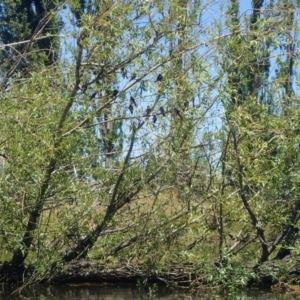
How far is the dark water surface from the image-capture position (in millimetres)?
9703

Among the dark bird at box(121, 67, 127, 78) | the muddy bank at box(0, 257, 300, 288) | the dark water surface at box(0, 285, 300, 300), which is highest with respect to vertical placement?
the dark bird at box(121, 67, 127, 78)

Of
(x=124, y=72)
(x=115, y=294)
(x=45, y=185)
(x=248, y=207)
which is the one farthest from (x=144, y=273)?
(x=124, y=72)

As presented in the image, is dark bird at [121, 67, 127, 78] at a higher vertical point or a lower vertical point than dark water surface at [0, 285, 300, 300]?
higher

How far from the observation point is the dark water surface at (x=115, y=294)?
9.70 meters

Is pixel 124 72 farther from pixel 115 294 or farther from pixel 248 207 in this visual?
pixel 115 294

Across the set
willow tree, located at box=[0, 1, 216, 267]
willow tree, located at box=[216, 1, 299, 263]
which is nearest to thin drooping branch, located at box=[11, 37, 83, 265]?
willow tree, located at box=[0, 1, 216, 267]

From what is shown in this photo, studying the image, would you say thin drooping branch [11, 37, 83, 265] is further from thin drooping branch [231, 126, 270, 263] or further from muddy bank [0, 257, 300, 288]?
thin drooping branch [231, 126, 270, 263]

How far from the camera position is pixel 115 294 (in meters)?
10.0

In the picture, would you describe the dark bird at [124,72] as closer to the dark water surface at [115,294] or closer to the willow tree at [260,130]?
the willow tree at [260,130]

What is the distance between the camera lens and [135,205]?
417 inches

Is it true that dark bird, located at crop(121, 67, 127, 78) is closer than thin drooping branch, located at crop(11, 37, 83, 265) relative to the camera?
No

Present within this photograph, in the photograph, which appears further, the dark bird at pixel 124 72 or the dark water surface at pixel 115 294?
the dark bird at pixel 124 72

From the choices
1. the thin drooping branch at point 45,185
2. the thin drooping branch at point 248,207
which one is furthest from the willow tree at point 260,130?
the thin drooping branch at point 45,185

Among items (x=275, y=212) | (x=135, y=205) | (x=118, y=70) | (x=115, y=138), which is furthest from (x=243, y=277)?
(x=118, y=70)
